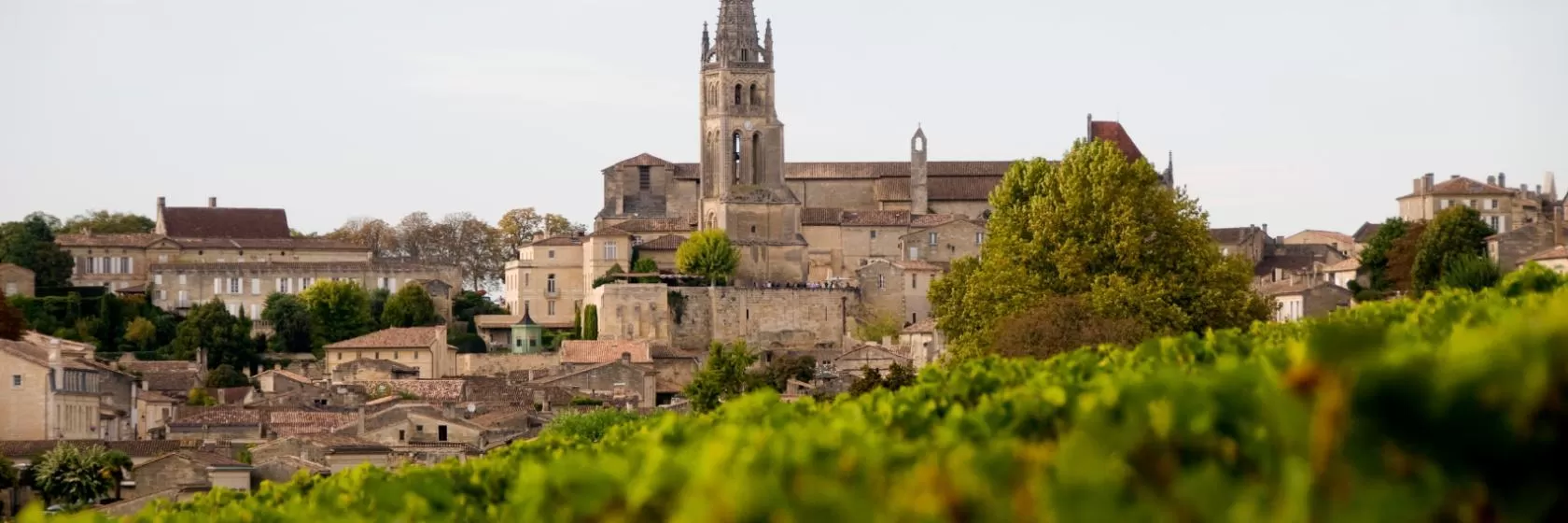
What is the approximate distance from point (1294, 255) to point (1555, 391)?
10463cm

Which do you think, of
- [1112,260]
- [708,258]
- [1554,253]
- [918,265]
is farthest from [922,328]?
[1112,260]

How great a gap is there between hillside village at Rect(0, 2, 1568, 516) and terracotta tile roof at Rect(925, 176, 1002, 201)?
0.41ft

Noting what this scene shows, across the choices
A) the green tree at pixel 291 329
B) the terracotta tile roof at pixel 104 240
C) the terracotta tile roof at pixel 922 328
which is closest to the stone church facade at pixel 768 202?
the terracotta tile roof at pixel 922 328

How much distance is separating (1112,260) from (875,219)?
51342mm

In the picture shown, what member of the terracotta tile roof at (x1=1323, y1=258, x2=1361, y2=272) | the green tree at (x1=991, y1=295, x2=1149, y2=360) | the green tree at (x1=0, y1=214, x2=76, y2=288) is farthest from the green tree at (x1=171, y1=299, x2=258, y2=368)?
the green tree at (x1=991, y1=295, x2=1149, y2=360)

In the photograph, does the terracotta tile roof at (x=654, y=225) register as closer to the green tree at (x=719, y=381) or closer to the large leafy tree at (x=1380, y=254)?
the large leafy tree at (x=1380, y=254)

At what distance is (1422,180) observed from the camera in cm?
10525

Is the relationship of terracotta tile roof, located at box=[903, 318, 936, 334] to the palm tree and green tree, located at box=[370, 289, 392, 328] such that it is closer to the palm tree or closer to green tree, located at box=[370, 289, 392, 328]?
green tree, located at box=[370, 289, 392, 328]

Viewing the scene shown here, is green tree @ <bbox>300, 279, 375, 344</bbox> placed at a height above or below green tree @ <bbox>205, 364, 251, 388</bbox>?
above

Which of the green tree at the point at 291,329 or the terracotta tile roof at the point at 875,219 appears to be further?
the terracotta tile roof at the point at 875,219

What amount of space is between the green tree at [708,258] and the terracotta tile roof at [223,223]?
66.5 feet

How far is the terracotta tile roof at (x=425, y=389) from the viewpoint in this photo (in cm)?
6882

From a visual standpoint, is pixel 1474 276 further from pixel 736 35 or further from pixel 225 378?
pixel 736 35

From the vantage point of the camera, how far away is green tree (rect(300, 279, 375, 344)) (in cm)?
8719
